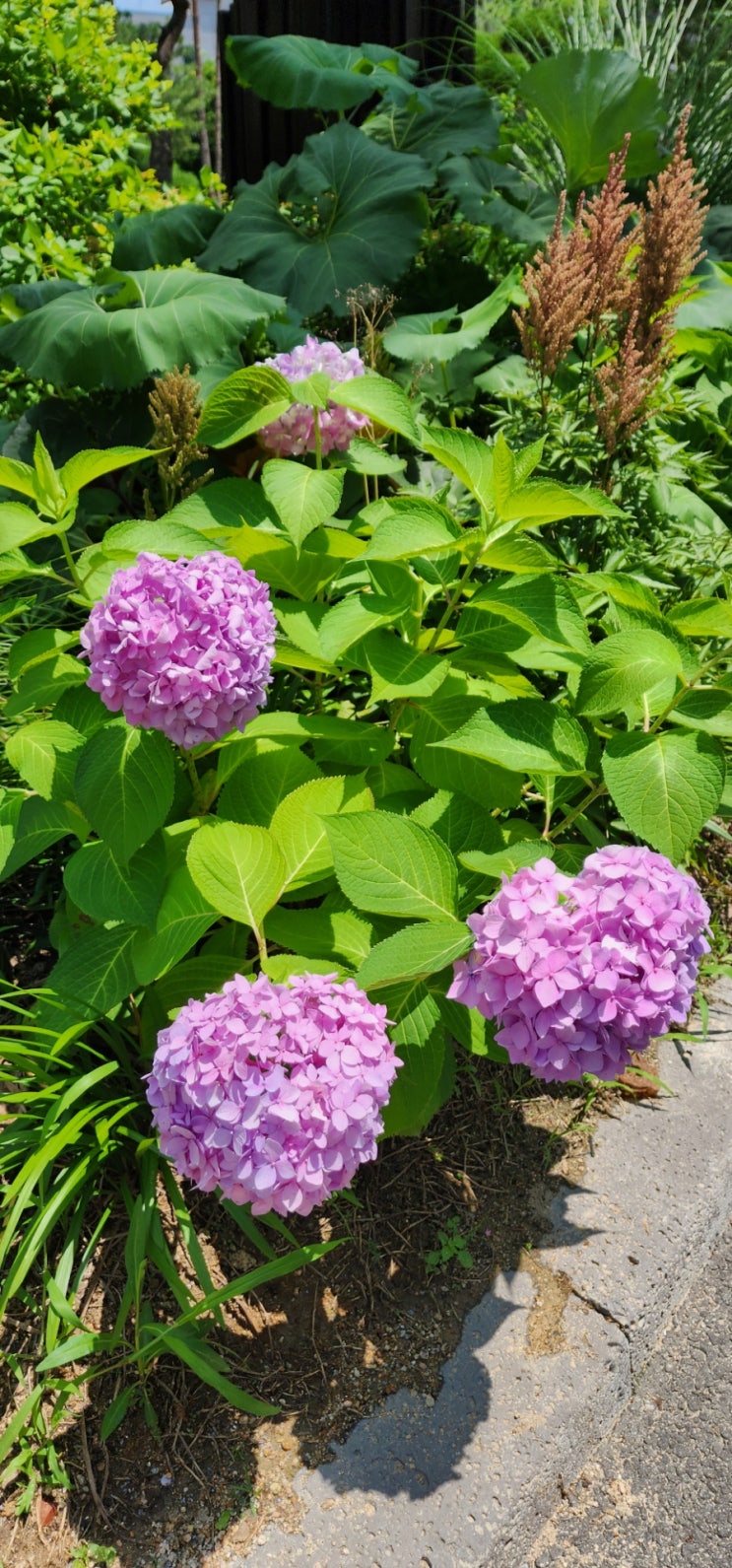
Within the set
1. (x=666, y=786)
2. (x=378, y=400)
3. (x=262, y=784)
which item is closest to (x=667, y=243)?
(x=378, y=400)

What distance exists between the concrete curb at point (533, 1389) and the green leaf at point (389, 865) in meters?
0.72

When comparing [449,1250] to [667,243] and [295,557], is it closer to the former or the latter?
[295,557]

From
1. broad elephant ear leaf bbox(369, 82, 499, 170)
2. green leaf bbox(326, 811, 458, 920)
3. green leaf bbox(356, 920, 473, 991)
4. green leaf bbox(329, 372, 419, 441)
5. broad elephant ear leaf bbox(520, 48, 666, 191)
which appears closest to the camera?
green leaf bbox(356, 920, 473, 991)

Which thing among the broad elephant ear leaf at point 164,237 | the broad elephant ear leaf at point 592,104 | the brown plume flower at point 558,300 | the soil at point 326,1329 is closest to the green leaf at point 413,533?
the brown plume flower at point 558,300

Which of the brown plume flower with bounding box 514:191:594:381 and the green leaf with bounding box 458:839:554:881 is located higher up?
the brown plume flower with bounding box 514:191:594:381

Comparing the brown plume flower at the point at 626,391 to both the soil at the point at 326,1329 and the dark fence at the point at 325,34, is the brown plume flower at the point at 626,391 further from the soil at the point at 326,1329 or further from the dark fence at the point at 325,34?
the dark fence at the point at 325,34

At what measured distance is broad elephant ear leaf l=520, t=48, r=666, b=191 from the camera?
313cm

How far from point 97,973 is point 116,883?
0.55ft

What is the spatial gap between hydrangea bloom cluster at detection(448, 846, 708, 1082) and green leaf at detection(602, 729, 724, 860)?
139 mm

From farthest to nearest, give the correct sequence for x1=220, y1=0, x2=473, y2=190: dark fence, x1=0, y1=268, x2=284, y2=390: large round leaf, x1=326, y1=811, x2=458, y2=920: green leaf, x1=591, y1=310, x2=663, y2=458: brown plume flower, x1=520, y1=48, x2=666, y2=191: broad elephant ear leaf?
x1=220, y1=0, x2=473, y2=190: dark fence < x1=520, y1=48, x2=666, y2=191: broad elephant ear leaf < x1=0, y1=268, x2=284, y2=390: large round leaf < x1=591, y1=310, x2=663, y2=458: brown plume flower < x1=326, y1=811, x2=458, y2=920: green leaf

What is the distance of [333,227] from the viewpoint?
3072 millimetres

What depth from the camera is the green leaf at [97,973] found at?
1.48 meters

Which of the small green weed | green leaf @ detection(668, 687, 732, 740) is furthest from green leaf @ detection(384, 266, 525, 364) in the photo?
the small green weed

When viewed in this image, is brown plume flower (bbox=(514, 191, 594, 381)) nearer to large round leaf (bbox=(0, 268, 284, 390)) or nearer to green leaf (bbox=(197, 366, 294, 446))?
green leaf (bbox=(197, 366, 294, 446))
